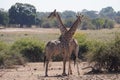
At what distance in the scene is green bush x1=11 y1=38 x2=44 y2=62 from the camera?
Answer: 2731 cm

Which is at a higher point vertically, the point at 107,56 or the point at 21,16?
the point at 107,56

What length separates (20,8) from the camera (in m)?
103

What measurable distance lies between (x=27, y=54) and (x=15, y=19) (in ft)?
238

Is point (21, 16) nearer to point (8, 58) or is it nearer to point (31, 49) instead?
point (31, 49)

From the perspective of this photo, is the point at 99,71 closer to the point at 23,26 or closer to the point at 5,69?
the point at 5,69

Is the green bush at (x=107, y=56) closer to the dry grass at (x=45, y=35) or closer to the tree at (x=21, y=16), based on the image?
the dry grass at (x=45, y=35)

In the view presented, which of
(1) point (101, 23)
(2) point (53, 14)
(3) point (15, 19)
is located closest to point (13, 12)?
(3) point (15, 19)

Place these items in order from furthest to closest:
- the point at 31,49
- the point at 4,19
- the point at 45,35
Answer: the point at 4,19, the point at 45,35, the point at 31,49

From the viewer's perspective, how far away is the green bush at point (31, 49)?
27312mm

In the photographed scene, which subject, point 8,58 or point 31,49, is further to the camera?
point 31,49

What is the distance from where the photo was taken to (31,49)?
1085 inches

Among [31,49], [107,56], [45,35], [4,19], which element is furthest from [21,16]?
[107,56]

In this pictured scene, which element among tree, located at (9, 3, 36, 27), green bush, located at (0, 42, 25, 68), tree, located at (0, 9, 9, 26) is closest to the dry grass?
green bush, located at (0, 42, 25, 68)

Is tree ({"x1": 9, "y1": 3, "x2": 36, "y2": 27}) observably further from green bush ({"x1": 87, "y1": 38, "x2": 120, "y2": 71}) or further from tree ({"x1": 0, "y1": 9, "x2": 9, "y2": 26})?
green bush ({"x1": 87, "y1": 38, "x2": 120, "y2": 71})
